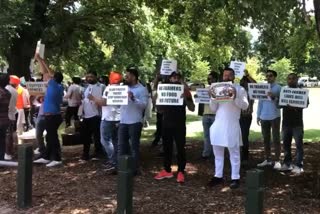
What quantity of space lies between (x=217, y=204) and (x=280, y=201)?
0.94 metres

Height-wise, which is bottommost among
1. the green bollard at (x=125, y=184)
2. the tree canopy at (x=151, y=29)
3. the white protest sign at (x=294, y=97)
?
the green bollard at (x=125, y=184)

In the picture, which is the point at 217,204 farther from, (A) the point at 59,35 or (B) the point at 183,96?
(A) the point at 59,35

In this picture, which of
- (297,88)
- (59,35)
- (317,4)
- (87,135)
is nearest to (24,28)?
(59,35)

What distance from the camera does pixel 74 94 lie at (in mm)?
13977

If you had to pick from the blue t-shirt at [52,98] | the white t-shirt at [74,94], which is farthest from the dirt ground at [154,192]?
the white t-shirt at [74,94]

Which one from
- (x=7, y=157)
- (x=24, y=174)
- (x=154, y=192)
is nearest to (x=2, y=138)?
(x=7, y=157)

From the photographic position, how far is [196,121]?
23.3 metres

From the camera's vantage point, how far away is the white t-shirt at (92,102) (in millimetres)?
10453

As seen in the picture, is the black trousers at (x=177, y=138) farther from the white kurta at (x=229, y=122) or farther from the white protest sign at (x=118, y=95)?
the white protest sign at (x=118, y=95)

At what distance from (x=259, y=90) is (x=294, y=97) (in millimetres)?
788

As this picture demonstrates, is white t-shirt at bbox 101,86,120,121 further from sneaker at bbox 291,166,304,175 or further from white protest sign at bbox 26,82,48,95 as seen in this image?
sneaker at bbox 291,166,304,175

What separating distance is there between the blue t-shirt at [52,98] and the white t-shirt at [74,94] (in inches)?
125

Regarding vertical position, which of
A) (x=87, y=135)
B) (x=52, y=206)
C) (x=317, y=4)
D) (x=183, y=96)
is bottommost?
(x=52, y=206)

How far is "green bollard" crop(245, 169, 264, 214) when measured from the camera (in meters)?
5.17
